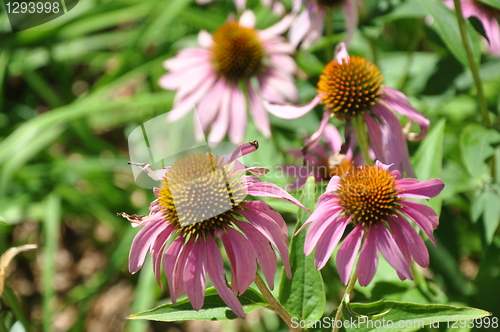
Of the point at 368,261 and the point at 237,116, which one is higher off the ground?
the point at 237,116

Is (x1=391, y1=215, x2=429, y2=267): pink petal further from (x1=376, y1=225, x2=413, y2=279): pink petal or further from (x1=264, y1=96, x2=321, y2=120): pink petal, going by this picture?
(x1=264, y1=96, x2=321, y2=120): pink petal

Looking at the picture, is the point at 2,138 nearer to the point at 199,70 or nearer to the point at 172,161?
the point at 199,70

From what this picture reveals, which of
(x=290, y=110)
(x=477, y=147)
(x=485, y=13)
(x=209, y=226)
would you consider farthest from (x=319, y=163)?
(x=485, y=13)

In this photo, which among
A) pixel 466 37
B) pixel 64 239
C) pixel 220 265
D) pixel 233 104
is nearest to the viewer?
pixel 220 265

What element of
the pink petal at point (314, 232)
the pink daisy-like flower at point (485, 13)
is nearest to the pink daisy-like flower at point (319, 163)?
the pink petal at point (314, 232)

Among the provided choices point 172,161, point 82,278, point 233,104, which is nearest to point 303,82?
point 233,104

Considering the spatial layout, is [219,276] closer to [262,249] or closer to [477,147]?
[262,249]

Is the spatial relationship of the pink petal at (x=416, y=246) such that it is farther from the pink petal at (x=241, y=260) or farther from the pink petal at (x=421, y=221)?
the pink petal at (x=241, y=260)
